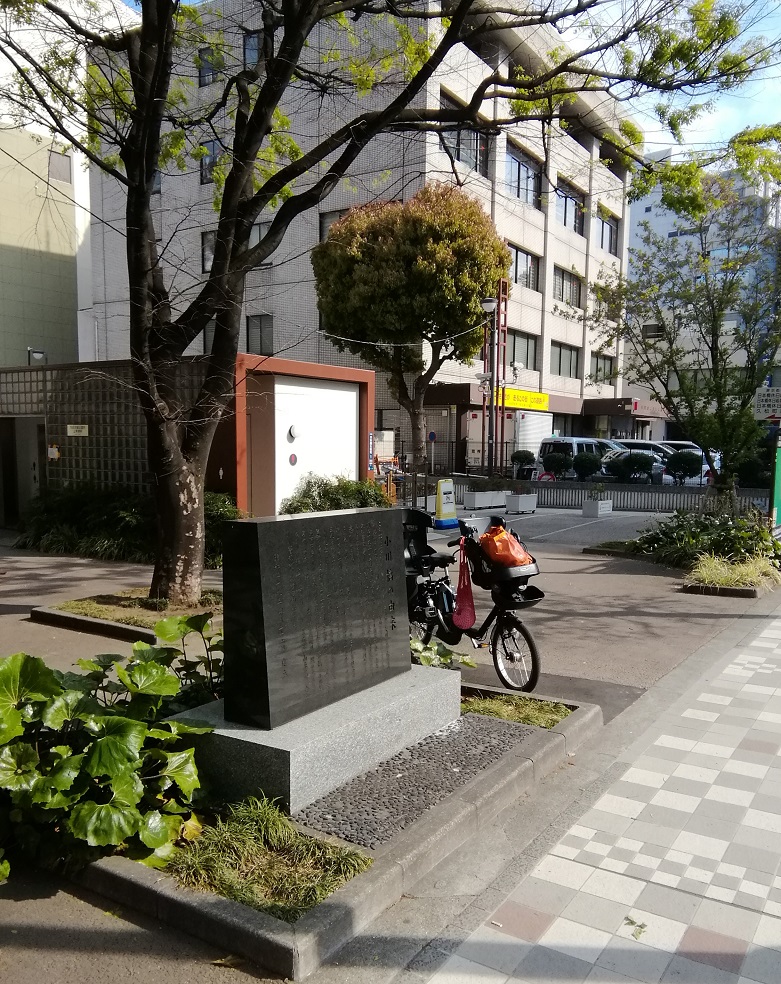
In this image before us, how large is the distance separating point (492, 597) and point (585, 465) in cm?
2191

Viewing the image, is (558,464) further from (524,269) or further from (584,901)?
(584,901)

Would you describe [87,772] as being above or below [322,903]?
above

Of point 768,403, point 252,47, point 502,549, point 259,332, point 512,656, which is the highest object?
point 252,47

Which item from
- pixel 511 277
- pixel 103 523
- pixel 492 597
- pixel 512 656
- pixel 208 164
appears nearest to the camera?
pixel 512 656

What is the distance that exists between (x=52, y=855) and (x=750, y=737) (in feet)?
14.3

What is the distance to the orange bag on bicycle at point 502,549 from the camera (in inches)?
229

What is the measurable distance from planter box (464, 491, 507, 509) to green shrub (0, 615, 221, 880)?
61.8 ft

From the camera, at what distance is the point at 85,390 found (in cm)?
1440

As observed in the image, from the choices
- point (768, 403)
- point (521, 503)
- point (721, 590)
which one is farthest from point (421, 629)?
point (521, 503)

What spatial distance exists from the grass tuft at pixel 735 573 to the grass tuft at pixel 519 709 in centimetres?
588

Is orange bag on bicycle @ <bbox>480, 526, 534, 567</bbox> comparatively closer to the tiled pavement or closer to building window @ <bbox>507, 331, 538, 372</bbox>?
the tiled pavement

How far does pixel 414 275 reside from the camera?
73.1 feet

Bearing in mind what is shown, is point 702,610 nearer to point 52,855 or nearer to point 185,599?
point 185,599

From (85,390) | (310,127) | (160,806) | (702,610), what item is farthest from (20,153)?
(160,806)
